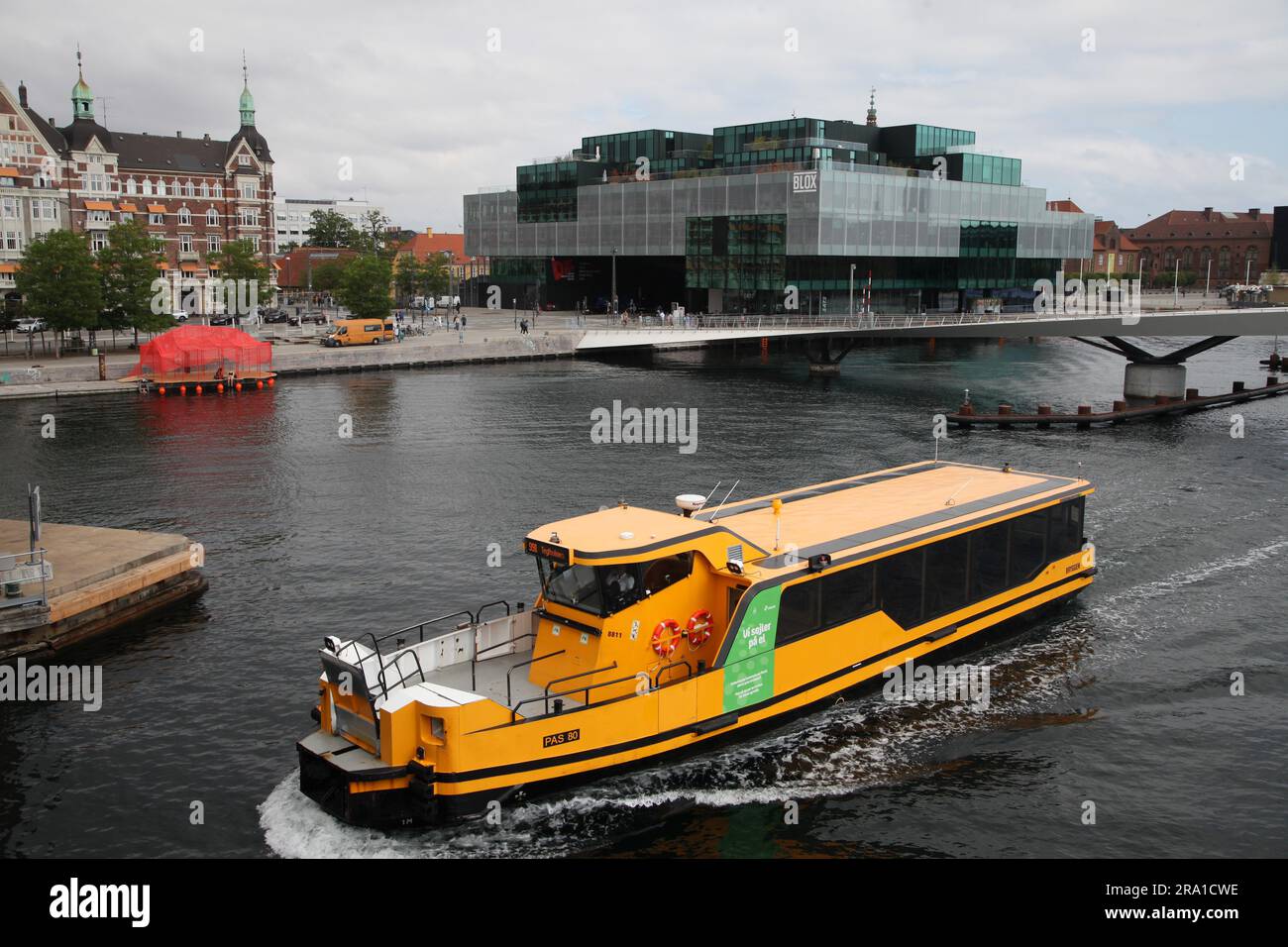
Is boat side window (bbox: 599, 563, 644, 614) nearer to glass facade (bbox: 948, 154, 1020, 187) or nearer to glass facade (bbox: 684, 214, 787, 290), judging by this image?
glass facade (bbox: 684, 214, 787, 290)

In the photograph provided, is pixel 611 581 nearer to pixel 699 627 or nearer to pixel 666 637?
pixel 666 637

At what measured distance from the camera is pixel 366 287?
95938mm

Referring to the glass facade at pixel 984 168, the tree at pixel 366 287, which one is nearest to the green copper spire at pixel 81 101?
the tree at pixel 366 287

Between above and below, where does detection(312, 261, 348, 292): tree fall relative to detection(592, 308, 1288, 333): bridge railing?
above

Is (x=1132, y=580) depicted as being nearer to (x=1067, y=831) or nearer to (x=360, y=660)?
(x=1067, y=831)

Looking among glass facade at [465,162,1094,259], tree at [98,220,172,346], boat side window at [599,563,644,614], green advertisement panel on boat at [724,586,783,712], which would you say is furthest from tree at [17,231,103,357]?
green advertisement panel on boat at [724,586,783,712]

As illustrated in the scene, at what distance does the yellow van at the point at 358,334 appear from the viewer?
86.6 meters

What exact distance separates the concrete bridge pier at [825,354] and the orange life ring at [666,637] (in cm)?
6790

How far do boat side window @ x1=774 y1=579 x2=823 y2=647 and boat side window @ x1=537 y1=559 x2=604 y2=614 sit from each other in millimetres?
3432

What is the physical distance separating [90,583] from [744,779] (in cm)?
1652

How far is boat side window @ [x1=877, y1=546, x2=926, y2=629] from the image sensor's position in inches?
870

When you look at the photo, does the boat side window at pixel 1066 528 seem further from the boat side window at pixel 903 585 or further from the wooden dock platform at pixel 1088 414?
the wooden dock platform at pixel 1088 414

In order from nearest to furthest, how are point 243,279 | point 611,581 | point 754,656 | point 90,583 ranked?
1. point 611,581
2. point 754,656
3. point 90,583
4. point 243,279

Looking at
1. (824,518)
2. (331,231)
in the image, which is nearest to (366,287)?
(824,518)
